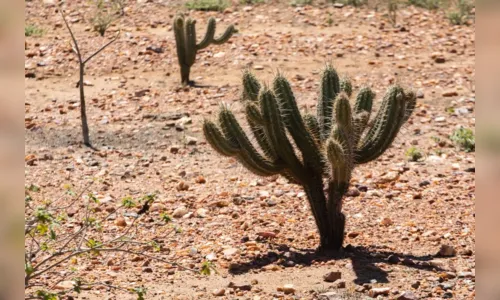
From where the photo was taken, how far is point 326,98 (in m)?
5.37

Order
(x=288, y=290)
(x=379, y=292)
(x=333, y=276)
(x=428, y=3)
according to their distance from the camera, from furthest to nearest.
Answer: (x=428, y=3), (x=333, y=276), (x=288, y=290), (x=379, y=292)

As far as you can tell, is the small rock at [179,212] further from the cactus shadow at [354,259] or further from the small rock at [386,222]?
the small rock at [386,222]

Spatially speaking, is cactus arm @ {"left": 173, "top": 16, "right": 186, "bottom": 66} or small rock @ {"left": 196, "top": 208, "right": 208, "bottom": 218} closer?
small rock @ {"left": 196, "top": 208, "right": 208, "bottom": 218}

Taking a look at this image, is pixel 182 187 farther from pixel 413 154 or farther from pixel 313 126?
pixel 413 154

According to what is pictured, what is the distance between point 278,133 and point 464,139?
3.27m

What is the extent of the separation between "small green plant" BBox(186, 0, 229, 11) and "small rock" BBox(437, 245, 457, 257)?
8337 mm

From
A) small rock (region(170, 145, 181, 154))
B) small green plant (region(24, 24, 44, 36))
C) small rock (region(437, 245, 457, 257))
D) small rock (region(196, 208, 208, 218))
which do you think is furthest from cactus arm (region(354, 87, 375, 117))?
small green plant (region(24, 24, 44, 36))

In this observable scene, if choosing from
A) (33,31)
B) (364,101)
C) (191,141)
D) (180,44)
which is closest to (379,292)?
(364,101)

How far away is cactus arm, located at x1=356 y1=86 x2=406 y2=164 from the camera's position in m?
5.12

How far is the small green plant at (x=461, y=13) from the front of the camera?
12648mm

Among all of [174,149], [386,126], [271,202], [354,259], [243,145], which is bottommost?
[174,149]

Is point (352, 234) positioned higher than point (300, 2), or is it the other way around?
point (300, 2)

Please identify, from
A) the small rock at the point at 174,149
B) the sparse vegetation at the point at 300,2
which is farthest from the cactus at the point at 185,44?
the sparse vegetation at the point at 300,2

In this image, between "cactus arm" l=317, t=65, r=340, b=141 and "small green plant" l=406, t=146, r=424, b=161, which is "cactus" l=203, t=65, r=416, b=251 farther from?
"small green plant" l=406, t=146, r=424, b=161
